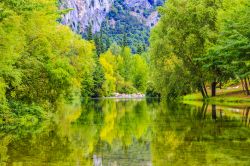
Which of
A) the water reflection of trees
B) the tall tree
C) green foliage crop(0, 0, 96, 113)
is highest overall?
the tall tree

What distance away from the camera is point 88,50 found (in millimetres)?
42312

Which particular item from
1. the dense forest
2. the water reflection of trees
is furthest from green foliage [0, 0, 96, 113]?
the water reflection of trees

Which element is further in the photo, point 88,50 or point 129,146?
point 88,50

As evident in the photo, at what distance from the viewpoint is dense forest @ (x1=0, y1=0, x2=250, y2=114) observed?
86.3 feet

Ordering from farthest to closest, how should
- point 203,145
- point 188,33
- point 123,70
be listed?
1. point 123,70
2. point 188,33
3. point 203,145

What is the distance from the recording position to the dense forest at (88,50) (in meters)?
26.3

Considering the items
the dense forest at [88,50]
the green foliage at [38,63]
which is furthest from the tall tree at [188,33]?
the green foliage at [38,63]

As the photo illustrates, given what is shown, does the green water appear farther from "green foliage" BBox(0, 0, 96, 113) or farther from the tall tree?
the tall tree

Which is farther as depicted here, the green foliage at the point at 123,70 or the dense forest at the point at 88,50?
the green foliage at the point at 123,70

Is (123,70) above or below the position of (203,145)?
above

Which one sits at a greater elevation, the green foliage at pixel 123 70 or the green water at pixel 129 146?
the green foliage at pixel 123 70

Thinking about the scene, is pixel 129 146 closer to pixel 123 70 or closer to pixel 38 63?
pixel 38 63

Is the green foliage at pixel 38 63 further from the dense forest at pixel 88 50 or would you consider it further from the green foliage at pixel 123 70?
the green foliage at pixel 123 70

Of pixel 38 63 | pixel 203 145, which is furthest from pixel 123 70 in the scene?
pixel 203 145
